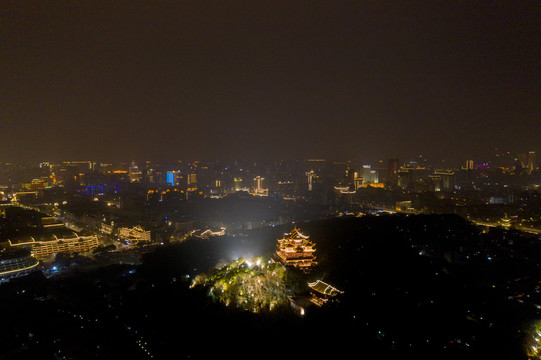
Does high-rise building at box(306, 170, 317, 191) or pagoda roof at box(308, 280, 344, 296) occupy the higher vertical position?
high-rise building at box(306, 170, 317, 191)

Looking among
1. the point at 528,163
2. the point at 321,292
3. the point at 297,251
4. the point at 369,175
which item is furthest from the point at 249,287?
the point at 528,163

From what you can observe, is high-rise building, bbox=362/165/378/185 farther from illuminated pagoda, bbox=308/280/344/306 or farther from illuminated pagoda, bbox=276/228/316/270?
illuminated pagoda, bbox=308/280/344/306

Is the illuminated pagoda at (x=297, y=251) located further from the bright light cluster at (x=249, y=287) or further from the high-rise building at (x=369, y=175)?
the high-rise building at (x=369, y=175)

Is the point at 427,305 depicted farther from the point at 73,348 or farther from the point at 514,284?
the point at 73,348

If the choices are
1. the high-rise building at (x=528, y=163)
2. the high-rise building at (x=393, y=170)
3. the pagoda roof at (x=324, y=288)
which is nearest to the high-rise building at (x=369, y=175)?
the high-rise building at (x=393, y=170)

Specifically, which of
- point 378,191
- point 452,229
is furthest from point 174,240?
point 378,191

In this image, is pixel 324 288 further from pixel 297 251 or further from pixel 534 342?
pixel 534 342

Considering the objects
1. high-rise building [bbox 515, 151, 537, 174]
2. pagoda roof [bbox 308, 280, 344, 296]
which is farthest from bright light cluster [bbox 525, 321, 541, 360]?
high-rise building [bbox 515, 151, 537, 174]

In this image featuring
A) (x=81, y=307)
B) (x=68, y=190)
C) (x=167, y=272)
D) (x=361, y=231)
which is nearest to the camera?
(x=81, y=307)
